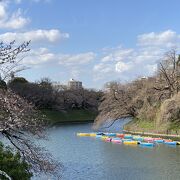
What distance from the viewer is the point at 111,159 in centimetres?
2359

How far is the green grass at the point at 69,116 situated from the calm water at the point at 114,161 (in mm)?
30148

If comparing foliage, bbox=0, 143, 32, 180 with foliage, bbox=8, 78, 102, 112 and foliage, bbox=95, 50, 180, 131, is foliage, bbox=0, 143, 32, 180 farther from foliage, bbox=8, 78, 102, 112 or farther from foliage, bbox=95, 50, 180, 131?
foliage, bbox=8, 78, 102, 112

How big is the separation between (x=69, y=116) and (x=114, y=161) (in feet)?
142

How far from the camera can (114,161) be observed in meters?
22.9

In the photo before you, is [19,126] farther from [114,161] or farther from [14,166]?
[114,161]

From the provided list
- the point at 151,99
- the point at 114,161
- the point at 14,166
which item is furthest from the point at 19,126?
the point at 151,99

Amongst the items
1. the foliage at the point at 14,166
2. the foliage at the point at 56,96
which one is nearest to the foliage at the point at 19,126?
the foliage at the point at 14,166

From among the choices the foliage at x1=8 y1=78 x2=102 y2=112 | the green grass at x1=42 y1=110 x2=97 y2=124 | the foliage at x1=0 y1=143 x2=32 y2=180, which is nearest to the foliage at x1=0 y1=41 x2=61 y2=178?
the foliage at x1=0 y1=143 x2=32 y2=180

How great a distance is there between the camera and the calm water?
18.4 meters

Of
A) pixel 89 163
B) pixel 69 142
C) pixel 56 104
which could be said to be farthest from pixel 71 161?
pixel 56 104

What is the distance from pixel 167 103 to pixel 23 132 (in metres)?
28.6

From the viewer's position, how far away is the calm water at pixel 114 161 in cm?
1844

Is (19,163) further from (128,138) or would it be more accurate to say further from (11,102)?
(128,138)

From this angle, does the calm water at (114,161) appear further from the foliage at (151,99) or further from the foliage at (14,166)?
the foliage at (14,166)
